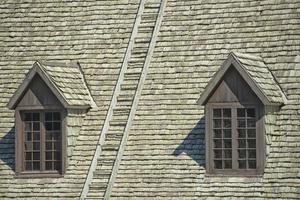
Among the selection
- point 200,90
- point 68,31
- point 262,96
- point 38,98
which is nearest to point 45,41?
point 68,31

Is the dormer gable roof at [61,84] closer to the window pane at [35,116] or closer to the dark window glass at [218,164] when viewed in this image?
the window pane at [35,116]

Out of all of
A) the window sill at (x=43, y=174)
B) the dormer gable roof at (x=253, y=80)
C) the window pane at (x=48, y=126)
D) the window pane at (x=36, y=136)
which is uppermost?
the dormer gable roof at (x=253, y=80)

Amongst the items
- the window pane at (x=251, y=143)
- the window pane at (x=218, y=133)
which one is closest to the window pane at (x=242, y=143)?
the window pane at (x=251, y=143)

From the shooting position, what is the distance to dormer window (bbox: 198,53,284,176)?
30.3 metres

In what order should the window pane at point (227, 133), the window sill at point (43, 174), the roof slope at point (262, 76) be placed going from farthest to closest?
the window sill at point (43, 174) → the window pane at point (227, 133) → the roof slope at point (262, 76)

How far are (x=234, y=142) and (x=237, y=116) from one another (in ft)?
1.89

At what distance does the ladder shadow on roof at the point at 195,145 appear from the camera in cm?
3119

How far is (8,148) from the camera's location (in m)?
33.5

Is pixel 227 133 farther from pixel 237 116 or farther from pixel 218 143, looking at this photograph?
pixel 237 116

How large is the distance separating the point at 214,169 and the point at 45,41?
658 cm

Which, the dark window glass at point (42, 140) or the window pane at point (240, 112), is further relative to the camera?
the dark window glass at point (42, 140)

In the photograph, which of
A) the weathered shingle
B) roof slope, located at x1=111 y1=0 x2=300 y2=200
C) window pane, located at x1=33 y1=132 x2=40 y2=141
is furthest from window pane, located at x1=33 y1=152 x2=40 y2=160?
roof slope, located at x1=111 y1=0 x2=300 y2=200

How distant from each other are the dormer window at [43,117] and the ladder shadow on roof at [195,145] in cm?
279

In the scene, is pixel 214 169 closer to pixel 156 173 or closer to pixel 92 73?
pixel 156 173
